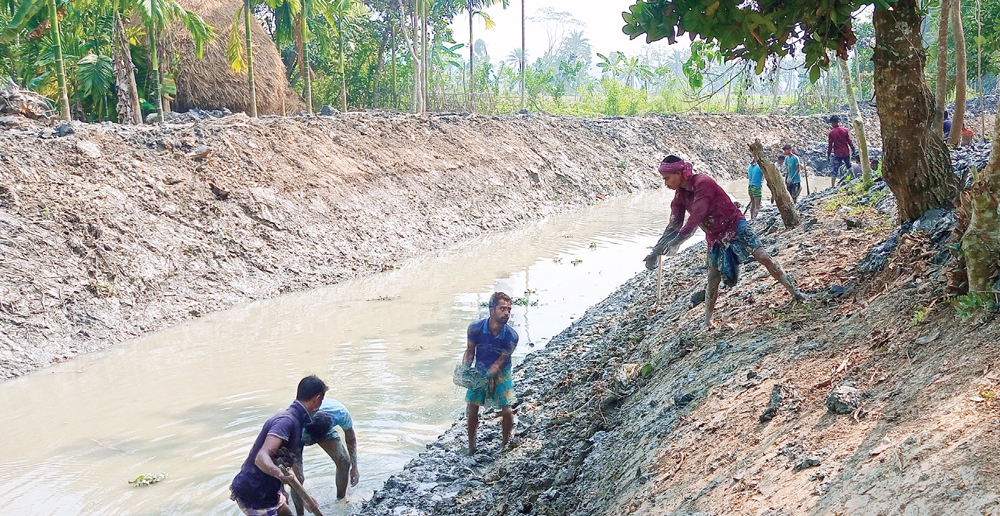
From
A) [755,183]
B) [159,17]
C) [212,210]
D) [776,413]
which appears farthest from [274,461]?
[159,17]

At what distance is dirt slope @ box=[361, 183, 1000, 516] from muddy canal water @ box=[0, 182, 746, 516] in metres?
1.11

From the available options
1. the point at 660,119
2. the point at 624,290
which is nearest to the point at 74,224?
the point at 624,290

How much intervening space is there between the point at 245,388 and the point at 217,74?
1568 cm

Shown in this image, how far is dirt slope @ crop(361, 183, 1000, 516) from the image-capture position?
3.29 metres

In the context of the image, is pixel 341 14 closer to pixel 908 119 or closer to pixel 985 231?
pixel 908 119

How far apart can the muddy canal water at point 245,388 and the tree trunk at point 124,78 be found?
774cm

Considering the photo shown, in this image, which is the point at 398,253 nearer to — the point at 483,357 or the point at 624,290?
the point at 624,290

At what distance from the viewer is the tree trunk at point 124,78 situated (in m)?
16.9

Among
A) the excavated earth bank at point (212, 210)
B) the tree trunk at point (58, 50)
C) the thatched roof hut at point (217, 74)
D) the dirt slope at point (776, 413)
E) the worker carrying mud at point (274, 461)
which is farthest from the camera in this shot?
the thatched roof hut at point (217, 74)

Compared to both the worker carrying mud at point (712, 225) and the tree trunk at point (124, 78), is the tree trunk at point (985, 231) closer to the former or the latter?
the worker carrying mud at point (712, 225)

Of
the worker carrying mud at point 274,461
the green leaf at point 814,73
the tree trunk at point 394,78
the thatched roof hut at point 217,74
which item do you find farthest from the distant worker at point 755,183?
the tree trunk at point 394,78

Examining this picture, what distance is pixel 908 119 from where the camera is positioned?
612 centimetres

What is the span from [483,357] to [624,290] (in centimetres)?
653

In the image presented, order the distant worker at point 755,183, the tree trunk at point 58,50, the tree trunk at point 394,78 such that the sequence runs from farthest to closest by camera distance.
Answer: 1. the tree trunk at point 394,78
2. the tree trunk at point 58,50
3. the distant worker at point 755,183
